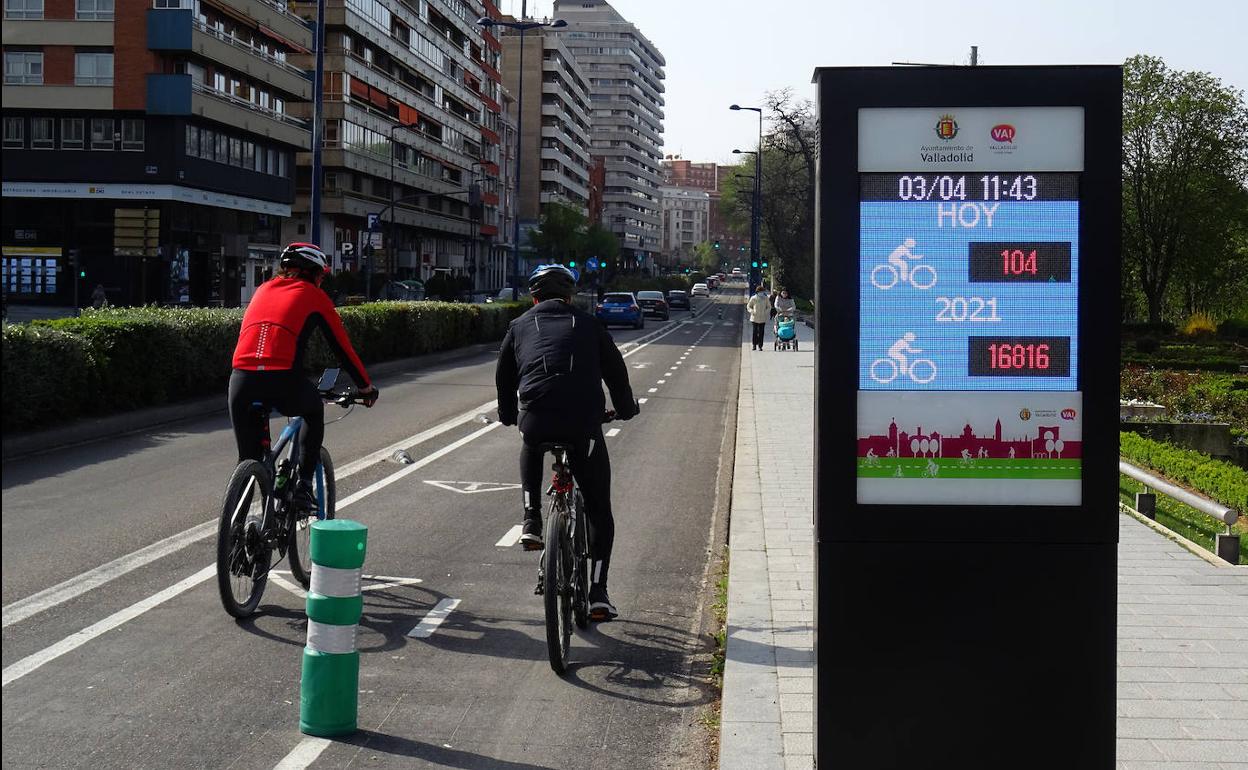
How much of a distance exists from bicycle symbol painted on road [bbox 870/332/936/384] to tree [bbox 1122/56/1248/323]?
61.9m

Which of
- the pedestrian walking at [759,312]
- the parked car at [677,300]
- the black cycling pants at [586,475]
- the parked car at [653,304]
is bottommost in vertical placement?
the black cycling pants at [586,475]

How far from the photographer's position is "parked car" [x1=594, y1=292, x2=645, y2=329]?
55.9m

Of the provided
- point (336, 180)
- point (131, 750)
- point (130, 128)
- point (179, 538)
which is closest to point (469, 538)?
point (179, 538)

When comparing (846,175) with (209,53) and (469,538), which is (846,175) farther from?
(209,53)

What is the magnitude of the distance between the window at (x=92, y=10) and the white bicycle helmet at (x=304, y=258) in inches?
1944

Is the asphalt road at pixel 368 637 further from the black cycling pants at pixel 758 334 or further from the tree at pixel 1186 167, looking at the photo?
the tree at pixel 1186 167

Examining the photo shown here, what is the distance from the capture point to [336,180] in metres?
74.9

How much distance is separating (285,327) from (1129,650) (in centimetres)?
433

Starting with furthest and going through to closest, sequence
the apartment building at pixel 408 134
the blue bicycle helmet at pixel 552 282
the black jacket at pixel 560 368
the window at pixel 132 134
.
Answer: the apartment building at pixel 408 134 → the window at pixel 132 134 → the blue bicycle helmet at pixel 552 282 → the black jacket at pixel 560 368

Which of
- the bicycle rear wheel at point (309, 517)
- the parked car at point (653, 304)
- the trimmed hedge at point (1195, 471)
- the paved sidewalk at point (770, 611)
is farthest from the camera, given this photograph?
the parked car at point (653, 304)

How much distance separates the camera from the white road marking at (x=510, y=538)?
31.6 ft

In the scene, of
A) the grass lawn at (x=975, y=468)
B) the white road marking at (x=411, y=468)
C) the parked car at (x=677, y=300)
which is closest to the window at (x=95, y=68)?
the white road marking at (x=411, y=468)

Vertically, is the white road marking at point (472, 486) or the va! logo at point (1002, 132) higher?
the va! logo at point (1002, 132)

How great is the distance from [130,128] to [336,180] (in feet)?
73.6
